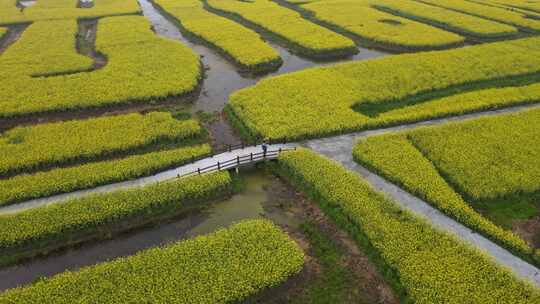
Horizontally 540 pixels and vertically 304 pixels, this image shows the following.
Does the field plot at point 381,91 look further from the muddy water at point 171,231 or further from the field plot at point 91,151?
the muddy water at point 171,231

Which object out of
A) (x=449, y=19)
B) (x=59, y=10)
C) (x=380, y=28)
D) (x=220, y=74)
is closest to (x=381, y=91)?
(x=220, y=74)

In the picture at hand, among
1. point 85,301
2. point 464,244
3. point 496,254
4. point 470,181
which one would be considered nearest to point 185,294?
point 85,301

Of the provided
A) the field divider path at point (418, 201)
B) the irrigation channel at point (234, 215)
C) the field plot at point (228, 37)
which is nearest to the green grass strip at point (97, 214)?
the irrigation channel at point (234, 215)

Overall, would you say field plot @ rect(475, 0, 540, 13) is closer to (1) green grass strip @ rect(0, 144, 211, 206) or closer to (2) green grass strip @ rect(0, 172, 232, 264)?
(1) green grass strip @ rect(0, 144, 211, 206)

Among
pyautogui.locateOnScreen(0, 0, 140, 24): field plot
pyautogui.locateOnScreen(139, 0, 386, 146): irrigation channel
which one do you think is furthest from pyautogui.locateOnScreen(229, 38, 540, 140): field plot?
pyautogui.locateOnScreen(0, 0, 140, 24): field plot

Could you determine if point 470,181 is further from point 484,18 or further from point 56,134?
point 484,18
